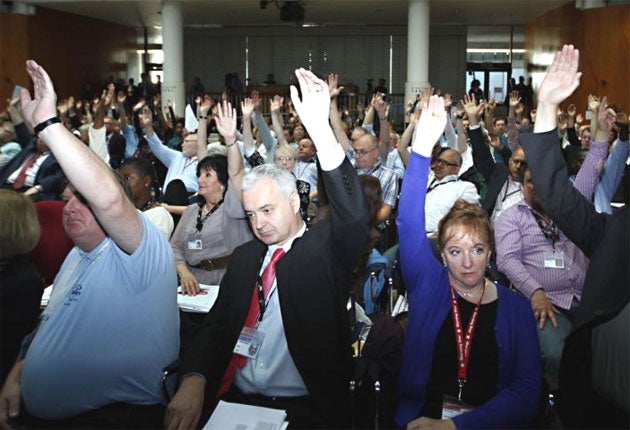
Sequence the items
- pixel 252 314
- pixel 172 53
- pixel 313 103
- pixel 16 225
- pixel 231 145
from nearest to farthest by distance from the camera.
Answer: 1. pixel 313 103
2. pixel 252 314
3. pixel 16 225
4. pixel 231 145
5. pixel 172 53

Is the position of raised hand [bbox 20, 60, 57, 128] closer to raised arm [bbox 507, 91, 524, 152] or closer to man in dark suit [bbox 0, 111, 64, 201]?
man in dark suit [bbox 0, 111, 64, 201]

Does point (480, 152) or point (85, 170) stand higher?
point (480, 152)

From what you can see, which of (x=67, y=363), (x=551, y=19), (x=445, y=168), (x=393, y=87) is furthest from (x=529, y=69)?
(x=67, y=363)

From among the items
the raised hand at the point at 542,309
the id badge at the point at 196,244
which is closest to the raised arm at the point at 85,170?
the id badge at the point at 196,244

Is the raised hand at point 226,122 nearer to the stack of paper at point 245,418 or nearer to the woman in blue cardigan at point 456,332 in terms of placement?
the woman in blue cardigan at point 456,332

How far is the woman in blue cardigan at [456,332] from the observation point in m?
2.06

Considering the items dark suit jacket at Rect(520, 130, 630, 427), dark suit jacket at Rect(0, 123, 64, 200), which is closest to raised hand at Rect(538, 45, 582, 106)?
dark suit jacket at Rect(520, 130, 630, 427)

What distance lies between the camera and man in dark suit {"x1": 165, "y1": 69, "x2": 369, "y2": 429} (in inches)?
77.1

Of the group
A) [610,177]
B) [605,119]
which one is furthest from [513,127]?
[605,119]

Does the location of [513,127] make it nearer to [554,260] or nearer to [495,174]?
[495,174]

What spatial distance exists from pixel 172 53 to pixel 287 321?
1459 centimetres

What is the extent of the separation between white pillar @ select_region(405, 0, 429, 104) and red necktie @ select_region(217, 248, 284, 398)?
43.6 feet

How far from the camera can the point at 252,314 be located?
2.14 m

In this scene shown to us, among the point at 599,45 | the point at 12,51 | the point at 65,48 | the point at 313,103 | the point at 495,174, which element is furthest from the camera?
the point at 65,48
